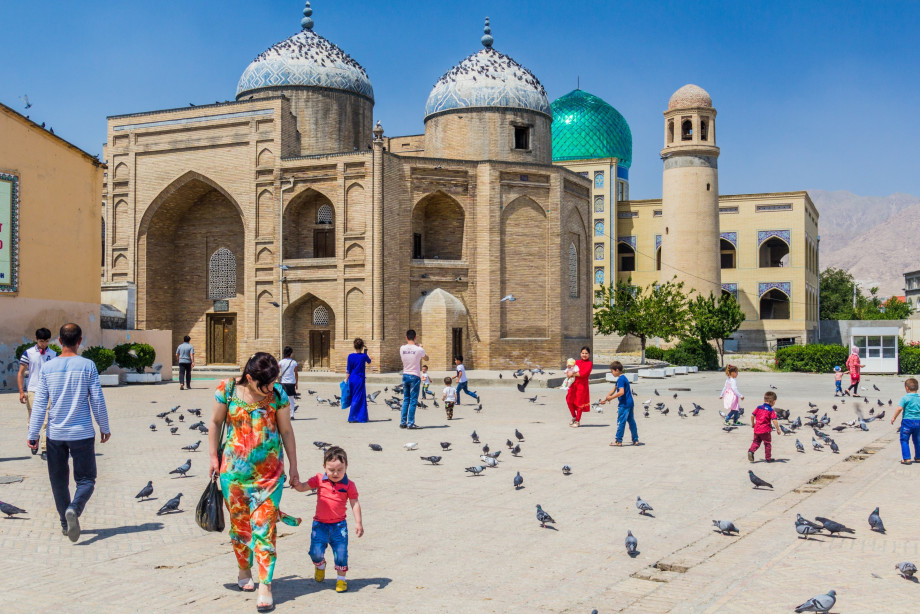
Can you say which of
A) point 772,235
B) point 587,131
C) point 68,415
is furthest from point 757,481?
point 587,131

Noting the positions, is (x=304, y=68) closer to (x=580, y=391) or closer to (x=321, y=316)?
(x=321, y=316)

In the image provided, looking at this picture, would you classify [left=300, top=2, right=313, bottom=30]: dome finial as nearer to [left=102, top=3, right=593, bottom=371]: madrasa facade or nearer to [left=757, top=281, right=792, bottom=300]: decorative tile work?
[left=102, top=3, right=593, bottom=371]: madrasa facade

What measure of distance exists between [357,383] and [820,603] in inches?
413

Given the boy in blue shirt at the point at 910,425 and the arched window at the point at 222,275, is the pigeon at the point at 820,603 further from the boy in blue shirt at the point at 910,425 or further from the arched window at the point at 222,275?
the arched window at the point at 222,275

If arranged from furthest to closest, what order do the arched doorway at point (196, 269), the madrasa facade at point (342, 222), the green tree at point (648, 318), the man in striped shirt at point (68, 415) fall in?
the green tree at point (648, 318) < the arched doorway at point (196, 269) < the madrasa facade at point (342, 222) < the man in striped shirt at point (68, 415)

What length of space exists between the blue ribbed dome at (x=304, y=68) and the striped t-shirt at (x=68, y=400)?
28462 millimetres

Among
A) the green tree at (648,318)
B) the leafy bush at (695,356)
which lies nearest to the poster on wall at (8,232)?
the green tree at (648,318)

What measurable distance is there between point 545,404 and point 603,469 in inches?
367

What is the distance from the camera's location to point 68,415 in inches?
262

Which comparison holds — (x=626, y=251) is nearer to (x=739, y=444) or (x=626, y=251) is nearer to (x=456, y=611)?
(x=739, y=444)

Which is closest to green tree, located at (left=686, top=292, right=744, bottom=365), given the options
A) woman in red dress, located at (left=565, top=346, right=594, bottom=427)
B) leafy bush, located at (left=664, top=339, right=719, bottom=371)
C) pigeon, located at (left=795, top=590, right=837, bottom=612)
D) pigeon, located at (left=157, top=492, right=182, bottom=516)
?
leafy bush, located at (left=664, top=339, right=719, bottom=371)

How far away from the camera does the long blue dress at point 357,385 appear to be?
1409 cm

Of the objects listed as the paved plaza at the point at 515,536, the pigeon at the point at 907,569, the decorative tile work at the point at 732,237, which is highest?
the decorative tile work at the point at 732,237

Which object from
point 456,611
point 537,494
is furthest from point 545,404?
point 456,611
